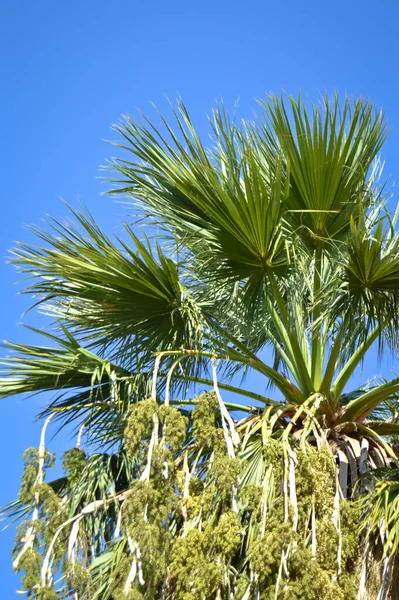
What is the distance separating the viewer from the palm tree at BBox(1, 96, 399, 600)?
5492 millimetres

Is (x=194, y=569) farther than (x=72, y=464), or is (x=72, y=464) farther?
(x=72, y=464)

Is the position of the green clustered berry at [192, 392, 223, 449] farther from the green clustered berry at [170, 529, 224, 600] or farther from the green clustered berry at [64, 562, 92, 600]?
the green clustered berry at [64, 562, 92, 600]

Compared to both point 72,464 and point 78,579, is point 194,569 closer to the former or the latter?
point 78,579

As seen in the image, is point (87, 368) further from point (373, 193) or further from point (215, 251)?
point (373, 193)

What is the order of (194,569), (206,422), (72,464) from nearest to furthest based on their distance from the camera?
(194,569), (206,422), (72,464)

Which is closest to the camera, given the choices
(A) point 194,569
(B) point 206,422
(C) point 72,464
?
(A) point 194,569

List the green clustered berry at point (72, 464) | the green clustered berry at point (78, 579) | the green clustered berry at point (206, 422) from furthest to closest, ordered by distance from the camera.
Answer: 1. the green clustered berry at point (72, 464)
2. the green clustered berry at point (206, 422)
3. the green clustered berry at point (78, 579)

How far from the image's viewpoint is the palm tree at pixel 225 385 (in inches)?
216

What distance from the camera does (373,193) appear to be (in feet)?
23.0

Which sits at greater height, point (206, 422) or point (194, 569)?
point (206, 422)

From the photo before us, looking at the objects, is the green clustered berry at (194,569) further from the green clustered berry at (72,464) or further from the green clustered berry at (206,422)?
the green clustered berry at (72,464)

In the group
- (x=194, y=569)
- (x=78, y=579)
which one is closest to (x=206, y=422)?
(x=194, y=569)

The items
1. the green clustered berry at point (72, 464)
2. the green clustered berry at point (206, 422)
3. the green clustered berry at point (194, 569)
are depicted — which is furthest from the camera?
the green clustered berry at point (72, 464)

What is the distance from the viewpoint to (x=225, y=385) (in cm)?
697
